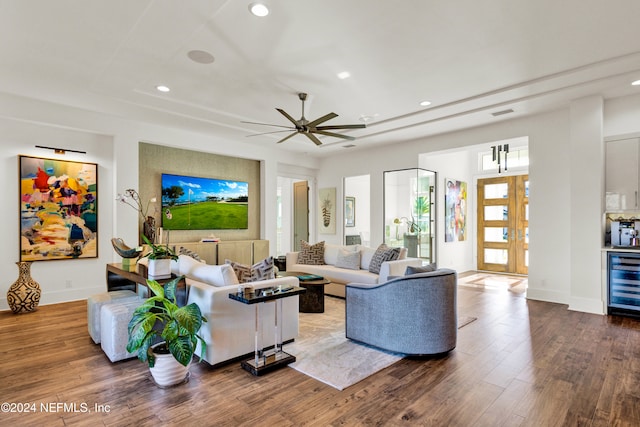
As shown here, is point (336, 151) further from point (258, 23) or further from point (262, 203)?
point (258, 23)

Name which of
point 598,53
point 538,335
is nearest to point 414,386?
point 538,335

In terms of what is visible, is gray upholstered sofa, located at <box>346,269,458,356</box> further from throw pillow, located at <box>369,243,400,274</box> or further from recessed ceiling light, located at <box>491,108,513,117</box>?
recessed ceiling light, located at <box>491,108,513,117</box>

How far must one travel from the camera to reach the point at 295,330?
357 centimetres

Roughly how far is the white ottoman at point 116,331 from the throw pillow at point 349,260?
11.3 feet

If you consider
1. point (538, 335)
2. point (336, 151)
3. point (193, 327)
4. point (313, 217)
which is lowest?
point (538, 335)

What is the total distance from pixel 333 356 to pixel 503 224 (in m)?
6.73

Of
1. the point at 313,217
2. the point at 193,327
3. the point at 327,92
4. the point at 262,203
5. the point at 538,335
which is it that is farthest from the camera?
the point at 313,217

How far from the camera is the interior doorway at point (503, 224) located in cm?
789

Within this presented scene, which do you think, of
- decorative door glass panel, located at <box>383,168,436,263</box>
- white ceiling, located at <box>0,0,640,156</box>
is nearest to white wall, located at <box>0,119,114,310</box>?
white ceiling, located at <box>0,0,640,156</box>

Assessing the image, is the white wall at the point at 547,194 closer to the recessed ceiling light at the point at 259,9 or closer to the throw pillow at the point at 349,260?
the throw pillow at the point at 349,260

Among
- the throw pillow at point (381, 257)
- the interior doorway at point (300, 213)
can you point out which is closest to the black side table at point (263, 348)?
the throw pillow at point (381, 257)

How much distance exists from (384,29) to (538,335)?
3.68 metres

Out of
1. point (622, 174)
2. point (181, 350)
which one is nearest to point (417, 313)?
point (181, 350)

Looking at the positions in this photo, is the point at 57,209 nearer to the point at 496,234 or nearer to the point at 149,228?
the point at 149,228
